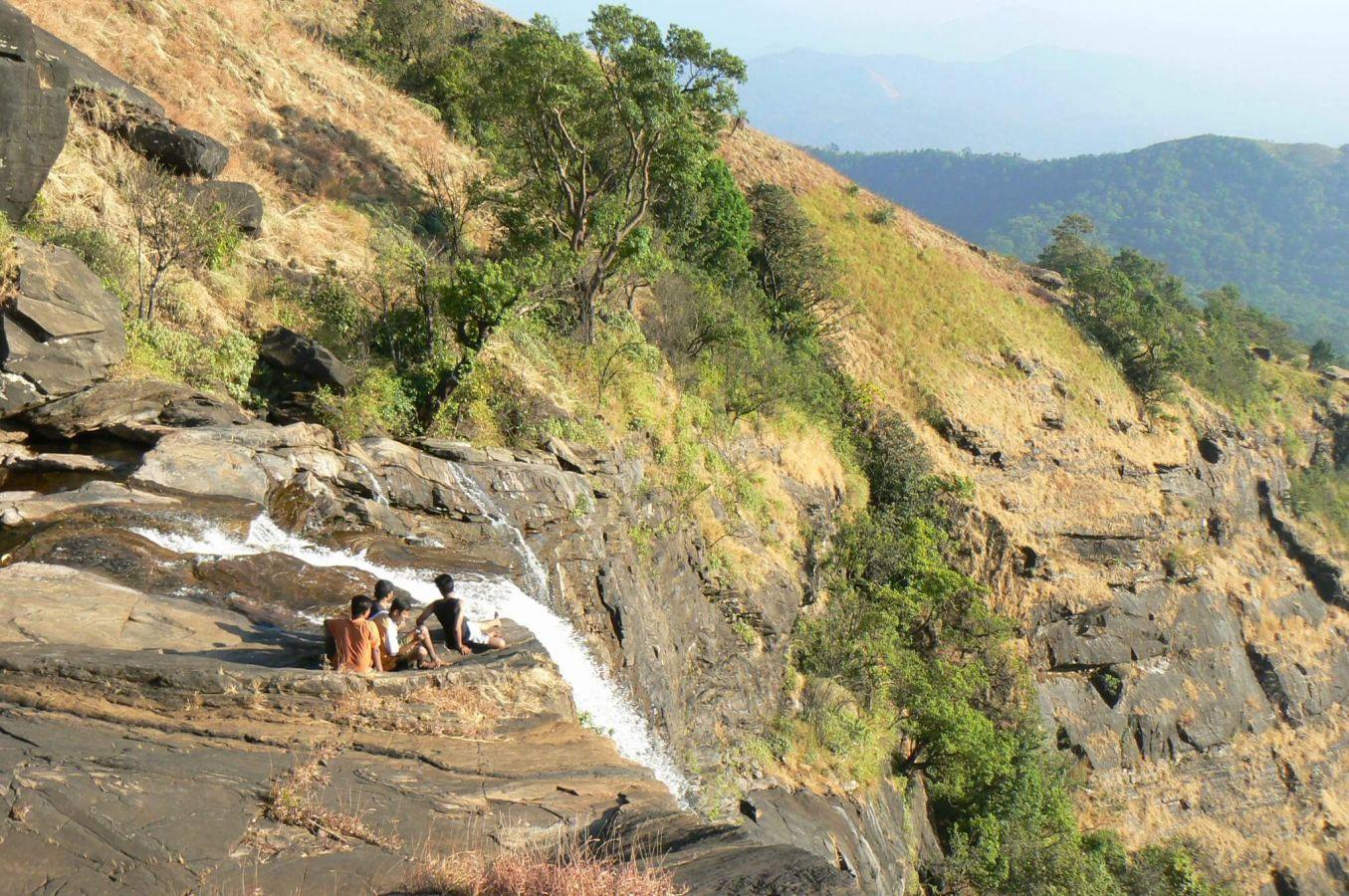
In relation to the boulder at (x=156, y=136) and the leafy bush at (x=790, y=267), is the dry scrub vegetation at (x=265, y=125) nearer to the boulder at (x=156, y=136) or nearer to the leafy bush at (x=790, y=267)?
the boulder at (x=156, y=136)

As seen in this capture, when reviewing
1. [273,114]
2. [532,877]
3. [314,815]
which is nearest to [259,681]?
[314,815]

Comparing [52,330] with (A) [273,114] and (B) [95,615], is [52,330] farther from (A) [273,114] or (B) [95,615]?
(A) [273,114]

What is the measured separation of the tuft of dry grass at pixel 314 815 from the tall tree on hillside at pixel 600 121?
13.6 meters

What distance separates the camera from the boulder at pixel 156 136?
14.1 m

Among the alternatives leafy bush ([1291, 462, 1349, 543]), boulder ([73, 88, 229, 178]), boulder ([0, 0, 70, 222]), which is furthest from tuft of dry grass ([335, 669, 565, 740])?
leafy bush ([1291, 462, 1349, 543])

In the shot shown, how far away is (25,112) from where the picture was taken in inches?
415

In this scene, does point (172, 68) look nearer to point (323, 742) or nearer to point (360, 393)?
point (360, 393)

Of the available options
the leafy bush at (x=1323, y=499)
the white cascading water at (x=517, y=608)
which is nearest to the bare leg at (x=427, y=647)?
the white cascading water at (x=517, y=608)

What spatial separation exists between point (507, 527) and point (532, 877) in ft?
23.7

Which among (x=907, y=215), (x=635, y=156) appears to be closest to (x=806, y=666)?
(x=635, y=156)

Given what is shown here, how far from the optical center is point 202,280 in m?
13.6

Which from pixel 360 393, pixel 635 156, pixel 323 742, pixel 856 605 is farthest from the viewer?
pixel 856 605

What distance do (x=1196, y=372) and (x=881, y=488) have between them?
19646 mm

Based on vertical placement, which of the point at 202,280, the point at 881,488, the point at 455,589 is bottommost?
the point at 881,488
